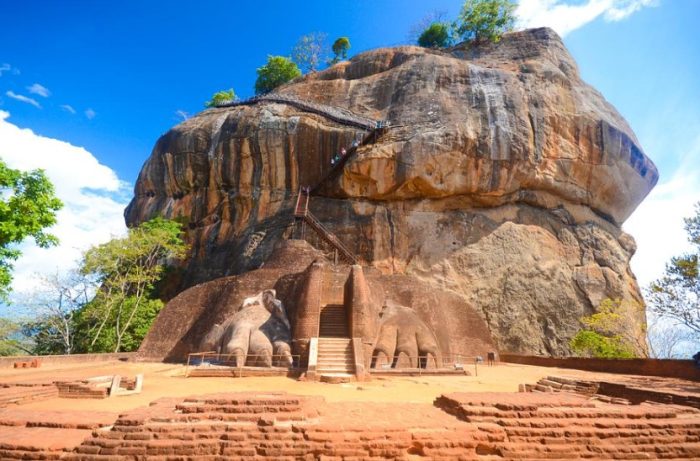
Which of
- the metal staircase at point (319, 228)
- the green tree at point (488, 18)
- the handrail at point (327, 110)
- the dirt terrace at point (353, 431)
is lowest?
the dirt terrace at point (353, 431)

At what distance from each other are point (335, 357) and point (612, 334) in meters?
16.7

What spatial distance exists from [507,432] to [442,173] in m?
21.0

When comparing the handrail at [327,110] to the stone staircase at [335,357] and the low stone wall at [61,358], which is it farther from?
the low stone wall at [61,358]

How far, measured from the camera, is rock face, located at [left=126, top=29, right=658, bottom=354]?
78.5ft

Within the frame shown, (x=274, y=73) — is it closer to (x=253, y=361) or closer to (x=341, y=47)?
(x=341, y=47)

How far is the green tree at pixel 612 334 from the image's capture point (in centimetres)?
1873

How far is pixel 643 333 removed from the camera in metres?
22.3

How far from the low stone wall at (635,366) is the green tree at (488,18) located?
25.8 m

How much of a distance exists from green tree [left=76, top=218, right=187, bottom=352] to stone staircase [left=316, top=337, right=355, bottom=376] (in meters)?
12.4

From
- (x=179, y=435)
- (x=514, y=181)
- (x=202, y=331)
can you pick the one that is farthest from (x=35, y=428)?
(x=514, y=181)

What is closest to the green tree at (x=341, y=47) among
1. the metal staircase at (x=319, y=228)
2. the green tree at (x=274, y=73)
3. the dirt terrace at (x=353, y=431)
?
the green tree at (x=274, y=73)

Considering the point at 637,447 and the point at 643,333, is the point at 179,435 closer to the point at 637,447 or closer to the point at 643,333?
the point at 637,447

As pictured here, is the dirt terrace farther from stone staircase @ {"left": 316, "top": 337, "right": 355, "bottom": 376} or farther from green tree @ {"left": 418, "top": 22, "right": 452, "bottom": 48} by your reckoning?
green tree @ {"left": 418, "top": 22, "right": 452, "bottom": 48}

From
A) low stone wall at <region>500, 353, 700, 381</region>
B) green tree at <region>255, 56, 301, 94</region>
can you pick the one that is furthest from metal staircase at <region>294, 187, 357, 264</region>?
green tree at <region>255, 56, 301, 94</region>
